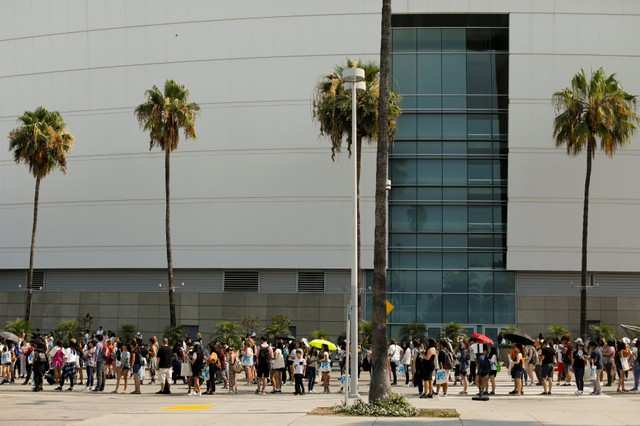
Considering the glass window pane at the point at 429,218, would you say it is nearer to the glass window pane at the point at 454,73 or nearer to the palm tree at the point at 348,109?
the glass window pane at the point at 454,73

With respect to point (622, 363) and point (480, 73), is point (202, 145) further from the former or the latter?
point (622, 363)

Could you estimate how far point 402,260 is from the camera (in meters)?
49.3

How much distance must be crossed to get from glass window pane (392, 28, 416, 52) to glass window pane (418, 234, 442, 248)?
10.5 m

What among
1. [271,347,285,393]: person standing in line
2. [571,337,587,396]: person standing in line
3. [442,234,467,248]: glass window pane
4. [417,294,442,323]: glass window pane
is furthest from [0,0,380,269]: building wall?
[571,337,587,396]: person standing in line

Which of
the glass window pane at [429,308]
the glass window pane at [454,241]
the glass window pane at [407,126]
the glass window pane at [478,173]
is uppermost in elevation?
the glass window pane at [407,126]

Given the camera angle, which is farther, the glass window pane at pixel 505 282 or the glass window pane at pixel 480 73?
the glass window pane at pixel 480 73

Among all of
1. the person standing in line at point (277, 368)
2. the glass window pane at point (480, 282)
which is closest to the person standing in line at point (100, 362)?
the person standing in line at point (277, 368)

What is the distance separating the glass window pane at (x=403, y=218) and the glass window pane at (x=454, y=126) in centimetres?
456

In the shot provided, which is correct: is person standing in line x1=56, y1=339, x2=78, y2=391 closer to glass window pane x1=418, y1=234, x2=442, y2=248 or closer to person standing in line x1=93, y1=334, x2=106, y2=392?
person standing in line x1=93, y1=334, x2=106, y2=392

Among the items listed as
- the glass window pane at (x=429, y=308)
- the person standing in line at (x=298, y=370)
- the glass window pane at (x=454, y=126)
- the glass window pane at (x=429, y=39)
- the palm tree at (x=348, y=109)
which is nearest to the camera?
the person standing in line at (x=298, y=370)

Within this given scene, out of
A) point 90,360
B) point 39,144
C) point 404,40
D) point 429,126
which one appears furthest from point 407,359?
point 39,144

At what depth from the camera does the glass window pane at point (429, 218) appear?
49.3 meters

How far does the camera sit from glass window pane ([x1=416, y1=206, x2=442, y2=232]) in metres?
49.3

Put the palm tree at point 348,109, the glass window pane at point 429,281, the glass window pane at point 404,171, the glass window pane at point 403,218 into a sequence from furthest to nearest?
the glass window pane at point 404,171 < the glass window pane at point 403,218 < the glass window pane at point 429,281 < the palm tree at point 348,109
